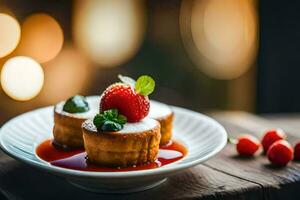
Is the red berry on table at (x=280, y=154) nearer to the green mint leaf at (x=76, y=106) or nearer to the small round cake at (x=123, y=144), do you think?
the small round cake at (x=123, y=144)

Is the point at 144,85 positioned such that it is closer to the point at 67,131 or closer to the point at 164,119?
the point at 164,119

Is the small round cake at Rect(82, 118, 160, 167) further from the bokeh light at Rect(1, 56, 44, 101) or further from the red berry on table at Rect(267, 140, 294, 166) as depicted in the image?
the bokeh light at Rect(1, 56, 44, 101)

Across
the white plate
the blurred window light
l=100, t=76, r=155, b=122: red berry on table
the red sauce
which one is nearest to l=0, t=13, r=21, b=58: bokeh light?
the blurred window light

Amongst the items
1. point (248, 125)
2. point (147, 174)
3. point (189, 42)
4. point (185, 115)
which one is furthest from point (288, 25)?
point (147, 174)

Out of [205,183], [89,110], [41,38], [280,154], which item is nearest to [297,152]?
[280,154]

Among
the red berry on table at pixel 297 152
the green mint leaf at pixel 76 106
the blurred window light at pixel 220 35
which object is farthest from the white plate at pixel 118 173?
the blurred window light at pixel 220 35

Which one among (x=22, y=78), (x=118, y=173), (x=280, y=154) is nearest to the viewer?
(x=118, y=173)
